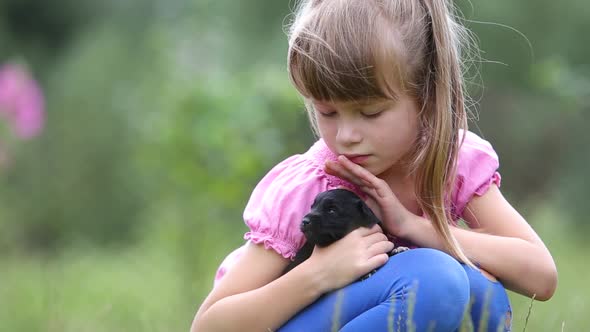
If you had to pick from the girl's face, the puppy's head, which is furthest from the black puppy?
the girl's face

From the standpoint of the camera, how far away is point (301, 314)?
283 cm

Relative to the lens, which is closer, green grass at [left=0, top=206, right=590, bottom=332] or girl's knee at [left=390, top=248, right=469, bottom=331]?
girl's knee at [left=390, top=248, right=469, bottom=331]

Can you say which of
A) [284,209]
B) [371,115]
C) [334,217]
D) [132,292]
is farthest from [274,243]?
[132,292]

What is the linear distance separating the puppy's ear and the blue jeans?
111 millimetres

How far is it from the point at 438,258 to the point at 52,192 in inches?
348

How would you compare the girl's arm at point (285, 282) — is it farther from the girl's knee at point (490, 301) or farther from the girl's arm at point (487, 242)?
the girl's knee at point (490, 301)

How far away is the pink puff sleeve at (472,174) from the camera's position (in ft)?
9.75

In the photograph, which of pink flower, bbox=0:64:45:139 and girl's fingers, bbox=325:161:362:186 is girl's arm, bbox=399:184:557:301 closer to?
girl's fingers, bbox=325:161:362:186

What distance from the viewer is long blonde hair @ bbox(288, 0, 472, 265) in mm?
2787

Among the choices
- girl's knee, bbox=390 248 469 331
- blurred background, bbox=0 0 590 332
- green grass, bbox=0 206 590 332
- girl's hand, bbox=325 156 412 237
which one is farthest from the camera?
blurred background, bbox=0 0 590 332

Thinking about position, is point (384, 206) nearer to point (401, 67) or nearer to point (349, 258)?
point (349, 258)

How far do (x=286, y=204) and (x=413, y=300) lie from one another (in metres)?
0.48

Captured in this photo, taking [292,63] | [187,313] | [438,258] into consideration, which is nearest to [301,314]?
[438,258]

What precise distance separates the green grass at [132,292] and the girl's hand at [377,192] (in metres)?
0.83
